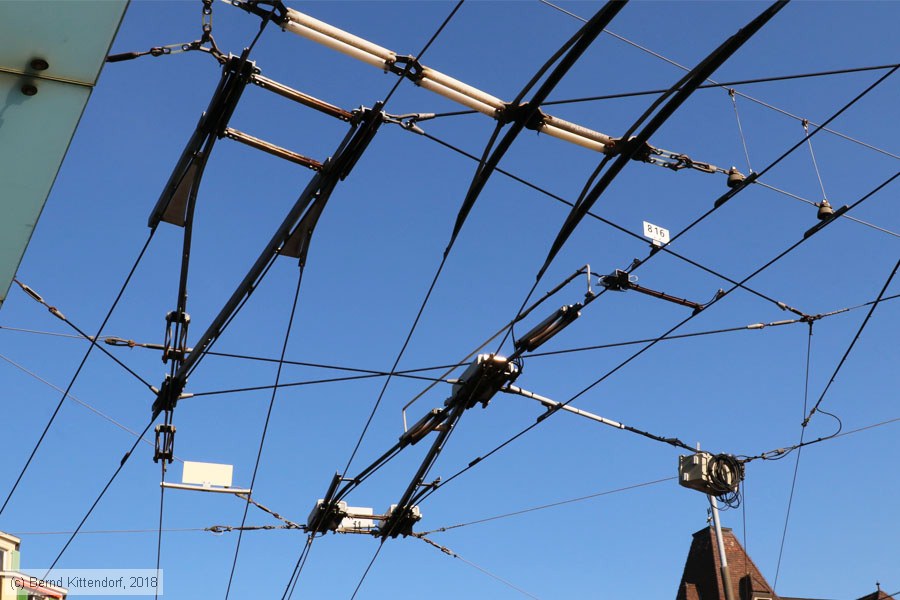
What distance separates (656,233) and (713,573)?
26171 millimetres

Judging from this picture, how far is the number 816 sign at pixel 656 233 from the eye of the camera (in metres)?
9.36

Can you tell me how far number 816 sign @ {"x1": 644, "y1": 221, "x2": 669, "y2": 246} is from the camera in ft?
30.7

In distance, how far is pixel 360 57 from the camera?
761 centimetres

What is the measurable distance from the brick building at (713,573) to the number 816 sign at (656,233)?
2474 cm

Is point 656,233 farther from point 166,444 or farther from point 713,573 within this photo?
point 713,573

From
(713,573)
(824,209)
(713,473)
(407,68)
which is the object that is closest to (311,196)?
(407,68)

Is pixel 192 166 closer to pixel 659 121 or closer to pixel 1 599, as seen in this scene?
pixel 659 121

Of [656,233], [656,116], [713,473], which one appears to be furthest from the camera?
[713,473]

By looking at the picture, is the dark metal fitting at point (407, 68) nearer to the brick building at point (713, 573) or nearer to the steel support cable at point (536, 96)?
the steel support cable at point (536, 96)

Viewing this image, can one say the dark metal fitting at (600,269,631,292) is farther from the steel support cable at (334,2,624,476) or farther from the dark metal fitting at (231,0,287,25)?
the dark metal fitting at (231,0,287,25)

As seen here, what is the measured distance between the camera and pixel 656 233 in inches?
371

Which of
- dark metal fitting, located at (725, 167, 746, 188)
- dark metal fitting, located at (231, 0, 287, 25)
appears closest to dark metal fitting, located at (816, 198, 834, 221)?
dark metal fitting, located at (725, 167, 746, 188)

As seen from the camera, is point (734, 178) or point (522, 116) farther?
point (734, 178)

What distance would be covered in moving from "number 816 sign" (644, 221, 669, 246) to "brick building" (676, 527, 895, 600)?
2474 centimetres
